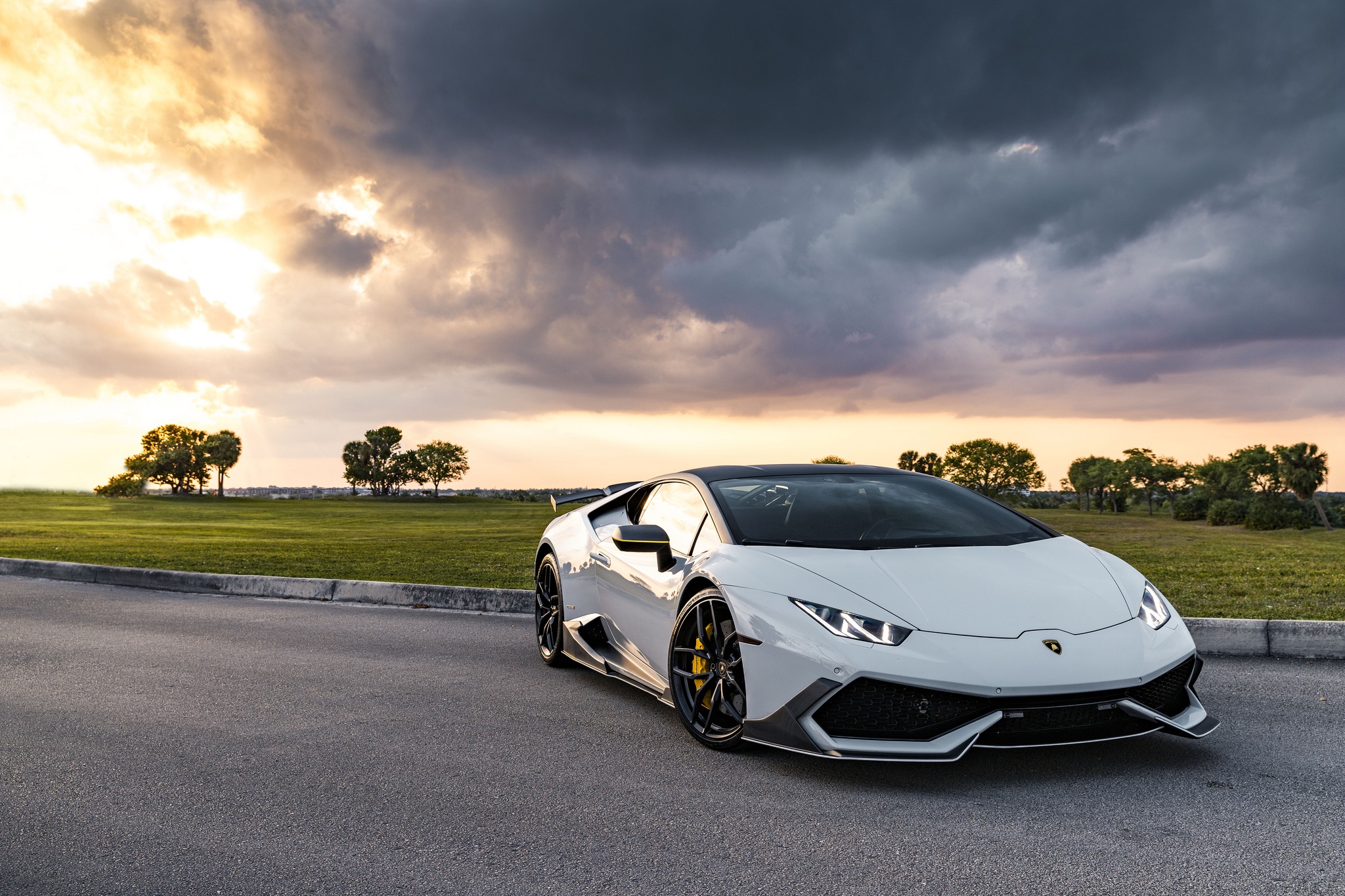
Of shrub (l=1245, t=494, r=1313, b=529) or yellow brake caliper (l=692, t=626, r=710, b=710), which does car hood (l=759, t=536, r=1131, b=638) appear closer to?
yellow brake caliper (l=692, t=626, r=710, b=710)

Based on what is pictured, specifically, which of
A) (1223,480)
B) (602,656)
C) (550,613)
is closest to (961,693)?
(602,656)

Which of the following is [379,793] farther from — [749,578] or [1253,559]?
[1253,559]

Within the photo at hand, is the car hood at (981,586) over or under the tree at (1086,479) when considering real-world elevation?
under

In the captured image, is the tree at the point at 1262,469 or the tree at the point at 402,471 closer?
the tree at the point at 1262,469

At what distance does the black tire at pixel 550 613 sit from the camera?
655 cm

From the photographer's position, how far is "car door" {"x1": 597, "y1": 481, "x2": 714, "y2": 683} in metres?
4.94

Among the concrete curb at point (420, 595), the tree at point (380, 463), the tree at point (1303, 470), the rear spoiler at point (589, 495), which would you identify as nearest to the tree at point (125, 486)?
the tree at point (380, 463)

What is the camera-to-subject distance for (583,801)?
374 cm

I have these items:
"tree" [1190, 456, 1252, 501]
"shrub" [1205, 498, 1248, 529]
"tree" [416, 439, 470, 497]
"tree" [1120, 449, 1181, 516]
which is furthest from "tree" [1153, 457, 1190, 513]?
"tree" [416, 439, 470, 497]

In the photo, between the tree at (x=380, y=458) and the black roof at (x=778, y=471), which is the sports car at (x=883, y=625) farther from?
the tree at (x=380, y=458)

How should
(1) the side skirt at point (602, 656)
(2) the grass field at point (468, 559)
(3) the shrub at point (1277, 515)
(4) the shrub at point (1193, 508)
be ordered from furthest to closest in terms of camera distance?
(4) the shrub at point (1193, 508) → (3) the shrub at point (1277, 515) → (2) the grass field at point (468, 559) → (1) the side skirt at point (602, 656)

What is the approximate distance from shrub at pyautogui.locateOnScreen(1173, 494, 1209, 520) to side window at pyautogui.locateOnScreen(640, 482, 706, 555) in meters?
89.6

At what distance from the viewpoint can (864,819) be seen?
347cm

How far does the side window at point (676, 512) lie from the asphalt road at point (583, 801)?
3.24 feet
